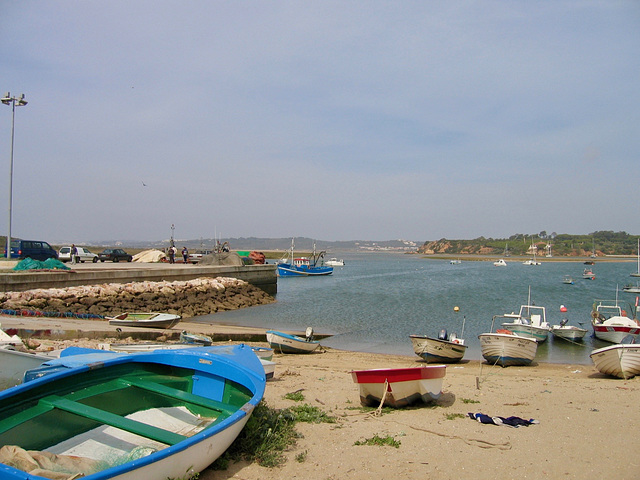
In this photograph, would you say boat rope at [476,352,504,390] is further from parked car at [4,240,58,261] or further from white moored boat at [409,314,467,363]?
parked car at [4,240,58,261]

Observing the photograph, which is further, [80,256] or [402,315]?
[80,256]

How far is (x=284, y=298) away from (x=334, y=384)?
29077 millimetres

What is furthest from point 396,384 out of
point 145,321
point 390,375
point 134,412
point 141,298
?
point 141,298

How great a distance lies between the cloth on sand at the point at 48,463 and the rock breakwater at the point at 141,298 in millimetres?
15710

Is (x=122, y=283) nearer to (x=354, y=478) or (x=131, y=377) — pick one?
(x=131, y=377)

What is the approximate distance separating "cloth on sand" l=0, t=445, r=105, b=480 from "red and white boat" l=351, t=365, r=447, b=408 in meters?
4.31

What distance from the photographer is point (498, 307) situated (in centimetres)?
3181

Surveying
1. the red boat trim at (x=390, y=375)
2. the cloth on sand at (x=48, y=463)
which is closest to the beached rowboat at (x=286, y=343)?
the red boat trim at (x=390, y=375)

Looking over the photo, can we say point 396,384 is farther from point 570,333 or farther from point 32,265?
point 32,265

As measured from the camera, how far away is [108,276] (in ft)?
85.8

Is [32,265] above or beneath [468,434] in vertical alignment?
above

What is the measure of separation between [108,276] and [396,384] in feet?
72.8

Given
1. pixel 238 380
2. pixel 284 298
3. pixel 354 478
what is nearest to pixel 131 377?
pixel 238 380

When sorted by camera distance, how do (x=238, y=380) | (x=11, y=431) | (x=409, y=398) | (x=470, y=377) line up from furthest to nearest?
1. (x=470, y=377)
2. (x=409, y=398)
3. (x=238, y=380)
4. (x=11, y=431)
